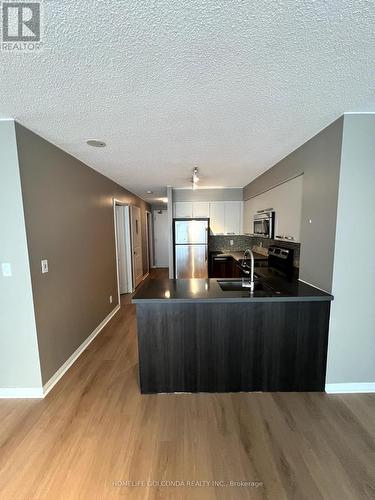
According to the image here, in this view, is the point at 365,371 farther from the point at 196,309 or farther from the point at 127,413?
the point at 127,413

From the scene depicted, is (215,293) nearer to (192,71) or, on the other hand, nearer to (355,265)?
(355,265)

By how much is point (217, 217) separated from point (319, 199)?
9.35ft

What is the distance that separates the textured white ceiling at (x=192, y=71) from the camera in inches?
36.7

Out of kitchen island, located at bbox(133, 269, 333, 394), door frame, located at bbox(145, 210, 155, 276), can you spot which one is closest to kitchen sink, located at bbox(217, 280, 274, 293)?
kitchen island, located at bbox(133, 269, 333, 394)

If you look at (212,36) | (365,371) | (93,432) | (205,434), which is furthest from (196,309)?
(212,36)

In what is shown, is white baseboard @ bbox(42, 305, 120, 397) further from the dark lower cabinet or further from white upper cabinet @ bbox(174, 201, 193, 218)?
white upper cabinet @ bbox(174, 201, 193, 218)

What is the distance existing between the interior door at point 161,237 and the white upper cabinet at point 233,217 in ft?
11.1

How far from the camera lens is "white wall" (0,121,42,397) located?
1.80 metres

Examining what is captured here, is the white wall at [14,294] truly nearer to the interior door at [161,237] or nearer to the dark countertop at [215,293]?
the dark countertop at [215,293]

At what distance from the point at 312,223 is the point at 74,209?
2.69 m

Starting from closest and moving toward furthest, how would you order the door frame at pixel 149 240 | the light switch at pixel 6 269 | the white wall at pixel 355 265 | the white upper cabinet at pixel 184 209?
the white wall at pixel 355 265 < the light switch at pixel 6 269 < the white upper cabinet at pixel 184 209 < the door frame at pixel 149 240

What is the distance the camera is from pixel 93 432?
167 cm

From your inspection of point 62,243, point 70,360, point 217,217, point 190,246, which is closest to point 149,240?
point 190,246

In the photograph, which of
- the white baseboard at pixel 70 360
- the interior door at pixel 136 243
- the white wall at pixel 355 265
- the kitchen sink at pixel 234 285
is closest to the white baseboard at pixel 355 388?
the white wall at pixel 355 265
